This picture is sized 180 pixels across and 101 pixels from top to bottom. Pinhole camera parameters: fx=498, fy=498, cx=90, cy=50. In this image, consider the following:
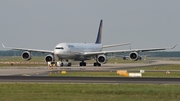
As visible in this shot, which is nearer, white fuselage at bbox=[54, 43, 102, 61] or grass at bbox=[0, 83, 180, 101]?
grass at bbox=[0, 83, 180, 101]

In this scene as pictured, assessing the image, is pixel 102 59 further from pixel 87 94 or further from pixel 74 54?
pixel 87 94

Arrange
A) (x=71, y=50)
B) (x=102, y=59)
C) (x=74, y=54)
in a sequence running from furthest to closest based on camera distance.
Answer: (x=74, y=54)
(x=71, y=50)
(x=102, y=59)

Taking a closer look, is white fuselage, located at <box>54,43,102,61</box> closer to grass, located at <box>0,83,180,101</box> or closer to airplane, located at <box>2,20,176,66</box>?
airplane, located at <box>2,20,176,66</box>

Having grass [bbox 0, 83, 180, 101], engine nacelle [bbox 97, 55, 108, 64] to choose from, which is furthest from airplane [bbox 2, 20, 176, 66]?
grass [bbox 0, 83, 180, 101]

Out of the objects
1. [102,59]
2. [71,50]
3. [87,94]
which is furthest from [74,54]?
[87,94]

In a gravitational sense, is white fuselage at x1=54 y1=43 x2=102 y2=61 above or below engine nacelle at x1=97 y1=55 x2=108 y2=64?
A: above

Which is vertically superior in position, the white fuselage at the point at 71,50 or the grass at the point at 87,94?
the white fuselage at the point at 71,50

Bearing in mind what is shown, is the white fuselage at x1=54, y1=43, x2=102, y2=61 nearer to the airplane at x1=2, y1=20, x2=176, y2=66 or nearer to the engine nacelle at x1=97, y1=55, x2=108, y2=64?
the airplane at x1=2, y1=20, x2=176, y2=66

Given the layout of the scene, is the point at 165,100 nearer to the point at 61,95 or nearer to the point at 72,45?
the point at 61,95

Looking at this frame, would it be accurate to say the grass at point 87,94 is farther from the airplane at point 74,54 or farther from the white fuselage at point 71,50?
the white fuselage at point 71,50

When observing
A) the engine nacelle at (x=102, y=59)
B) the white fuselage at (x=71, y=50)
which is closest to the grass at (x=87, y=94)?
the engine nacelle at (x=102, y=59)

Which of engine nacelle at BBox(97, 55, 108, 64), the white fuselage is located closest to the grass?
engine nacelle at BBox(97, 55, 108, 64)

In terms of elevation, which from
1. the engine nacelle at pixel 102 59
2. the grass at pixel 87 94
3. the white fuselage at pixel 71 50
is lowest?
the grass at pixel 87 94

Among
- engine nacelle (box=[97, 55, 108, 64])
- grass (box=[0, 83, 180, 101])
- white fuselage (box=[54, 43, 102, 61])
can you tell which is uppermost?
white fuselage (box=[54, 43, 102, 61])
